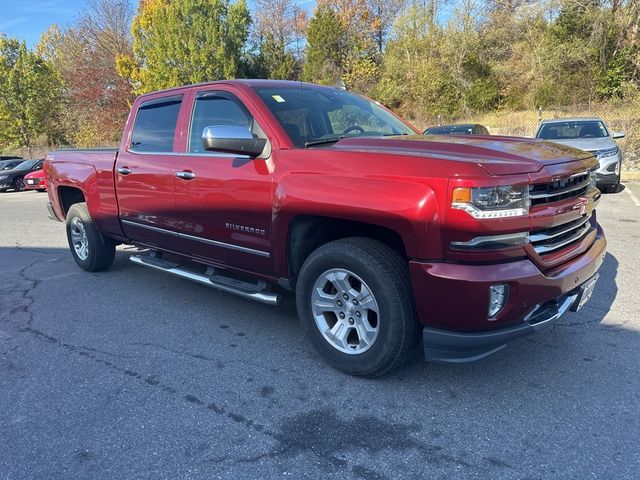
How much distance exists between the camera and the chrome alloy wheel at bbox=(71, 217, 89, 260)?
601cm

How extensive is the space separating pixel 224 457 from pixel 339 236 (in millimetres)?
1565

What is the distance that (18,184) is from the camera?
2108 cm

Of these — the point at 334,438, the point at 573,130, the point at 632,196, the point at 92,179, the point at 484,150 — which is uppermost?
the point at 484,150

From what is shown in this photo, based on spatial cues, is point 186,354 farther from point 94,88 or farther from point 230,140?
point 94,88

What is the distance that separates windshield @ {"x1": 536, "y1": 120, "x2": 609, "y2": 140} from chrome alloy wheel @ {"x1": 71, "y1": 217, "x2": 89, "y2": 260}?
10.1m

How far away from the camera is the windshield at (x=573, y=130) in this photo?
11688 millimetres

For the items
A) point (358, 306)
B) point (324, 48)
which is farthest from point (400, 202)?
point (324, 48)

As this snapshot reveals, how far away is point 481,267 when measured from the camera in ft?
8.63

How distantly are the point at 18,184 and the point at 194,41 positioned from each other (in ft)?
55.9

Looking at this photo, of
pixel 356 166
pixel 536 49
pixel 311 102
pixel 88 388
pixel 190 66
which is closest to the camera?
pixel 356 166

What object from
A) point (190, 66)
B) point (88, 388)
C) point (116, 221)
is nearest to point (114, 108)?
point (190, 66)

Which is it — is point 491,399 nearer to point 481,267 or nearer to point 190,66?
point 481,267

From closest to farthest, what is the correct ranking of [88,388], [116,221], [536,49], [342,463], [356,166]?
[342,463] < [356,166] < [88,388] < [116,221] < [536,49]

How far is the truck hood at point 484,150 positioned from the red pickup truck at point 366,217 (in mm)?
17
